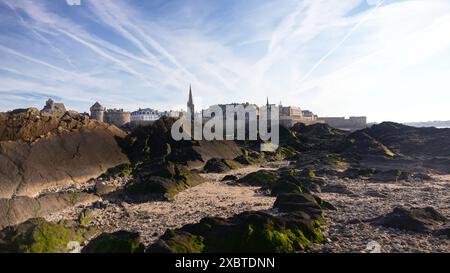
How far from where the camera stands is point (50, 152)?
26359 mm

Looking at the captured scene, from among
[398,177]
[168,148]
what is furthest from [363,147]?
[168,148]

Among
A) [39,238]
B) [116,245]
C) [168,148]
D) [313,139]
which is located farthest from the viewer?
[313,139]

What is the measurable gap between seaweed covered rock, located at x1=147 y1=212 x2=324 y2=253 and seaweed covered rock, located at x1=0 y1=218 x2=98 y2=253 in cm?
321

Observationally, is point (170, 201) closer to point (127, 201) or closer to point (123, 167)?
point (127, 201)

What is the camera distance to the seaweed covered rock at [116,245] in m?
11.5

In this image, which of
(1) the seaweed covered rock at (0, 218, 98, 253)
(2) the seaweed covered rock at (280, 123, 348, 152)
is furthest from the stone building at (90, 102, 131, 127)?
(1) the seaweed covered rock at (0, 218, 98, 253)

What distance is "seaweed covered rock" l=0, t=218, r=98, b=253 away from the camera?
38.2 feet

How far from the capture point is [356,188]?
2378 centimetres

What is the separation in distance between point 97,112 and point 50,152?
8367 cm

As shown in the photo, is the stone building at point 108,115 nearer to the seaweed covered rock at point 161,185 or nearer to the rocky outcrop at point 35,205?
the seaweed covered rock at point 161,185

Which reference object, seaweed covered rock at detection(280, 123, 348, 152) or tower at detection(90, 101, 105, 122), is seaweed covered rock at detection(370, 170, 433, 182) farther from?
tower at detection(90, 101, 105, 122)

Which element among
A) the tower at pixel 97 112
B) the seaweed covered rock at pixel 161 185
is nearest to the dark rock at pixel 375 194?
the seaweed covered rock at pixel 161 185

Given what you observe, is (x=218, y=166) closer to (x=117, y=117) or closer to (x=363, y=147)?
(x=363, y=147)
